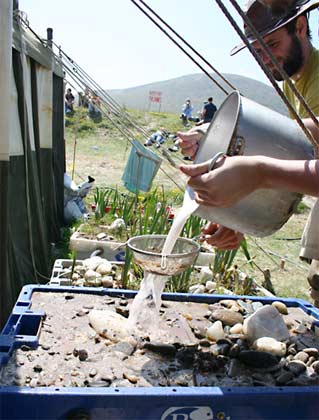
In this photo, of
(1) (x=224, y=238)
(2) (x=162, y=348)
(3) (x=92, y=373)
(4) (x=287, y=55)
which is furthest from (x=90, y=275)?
(4) (x=287, y=55)

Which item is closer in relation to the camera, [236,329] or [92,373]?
[92,373]

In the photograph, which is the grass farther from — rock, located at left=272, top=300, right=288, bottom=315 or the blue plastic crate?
the blue plastic crate

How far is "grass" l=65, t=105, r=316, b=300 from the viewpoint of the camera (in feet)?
13.0

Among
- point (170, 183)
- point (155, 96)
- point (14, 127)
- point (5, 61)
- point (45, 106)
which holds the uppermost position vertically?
point (155, 96)

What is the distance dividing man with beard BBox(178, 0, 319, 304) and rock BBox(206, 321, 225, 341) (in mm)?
276

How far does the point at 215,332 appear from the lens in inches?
59.6

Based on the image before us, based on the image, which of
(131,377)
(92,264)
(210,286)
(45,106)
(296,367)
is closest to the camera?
(131,377)

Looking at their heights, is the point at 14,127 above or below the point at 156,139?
above

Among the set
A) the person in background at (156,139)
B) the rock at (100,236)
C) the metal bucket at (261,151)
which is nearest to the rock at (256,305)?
the metal bucket at (261,151)

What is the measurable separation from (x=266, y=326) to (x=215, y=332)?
0.17 m

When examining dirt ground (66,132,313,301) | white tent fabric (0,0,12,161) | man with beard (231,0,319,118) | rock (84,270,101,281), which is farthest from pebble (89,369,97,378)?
dirt ground (66,132,313,301)

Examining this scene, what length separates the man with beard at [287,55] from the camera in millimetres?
1576

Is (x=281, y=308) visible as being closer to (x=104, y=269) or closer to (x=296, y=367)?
(x=296, y=367)

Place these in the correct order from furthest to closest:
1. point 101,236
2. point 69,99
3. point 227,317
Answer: point 69,99 → point 101,236 → point 227,317
